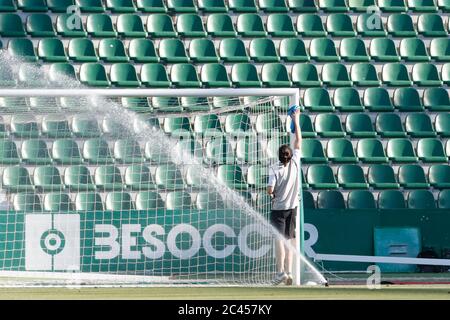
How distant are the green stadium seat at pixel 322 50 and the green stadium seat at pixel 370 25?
1.76 ft

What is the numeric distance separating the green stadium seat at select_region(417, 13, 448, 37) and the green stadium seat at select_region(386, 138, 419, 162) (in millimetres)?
1864

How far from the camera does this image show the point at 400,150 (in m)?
14.9

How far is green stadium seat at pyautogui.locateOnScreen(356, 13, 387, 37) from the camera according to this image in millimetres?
15914

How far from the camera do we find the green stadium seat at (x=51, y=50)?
596 inches

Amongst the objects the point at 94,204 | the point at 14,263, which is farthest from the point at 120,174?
the point at 14,263

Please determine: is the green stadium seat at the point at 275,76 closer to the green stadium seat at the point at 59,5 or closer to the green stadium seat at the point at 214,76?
the green stadium seat at the point at 214,76

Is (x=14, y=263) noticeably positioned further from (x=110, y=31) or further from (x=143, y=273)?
(x=110, y=31)

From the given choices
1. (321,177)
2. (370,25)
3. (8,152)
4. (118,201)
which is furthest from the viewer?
(370,25)

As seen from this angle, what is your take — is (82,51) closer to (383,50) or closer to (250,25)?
(250,25)

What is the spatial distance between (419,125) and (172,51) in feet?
11.0

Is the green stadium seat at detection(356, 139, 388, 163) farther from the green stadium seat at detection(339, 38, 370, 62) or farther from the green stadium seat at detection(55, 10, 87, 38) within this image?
the green stadium seat at detection(55, 10, 87, 38)

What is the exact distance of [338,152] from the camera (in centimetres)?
1471

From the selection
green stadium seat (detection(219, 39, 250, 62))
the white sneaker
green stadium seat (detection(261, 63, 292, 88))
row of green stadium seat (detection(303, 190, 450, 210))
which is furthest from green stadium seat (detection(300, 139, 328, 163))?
the white sneaker

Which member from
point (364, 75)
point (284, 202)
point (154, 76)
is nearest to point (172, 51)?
point (154, 76)
